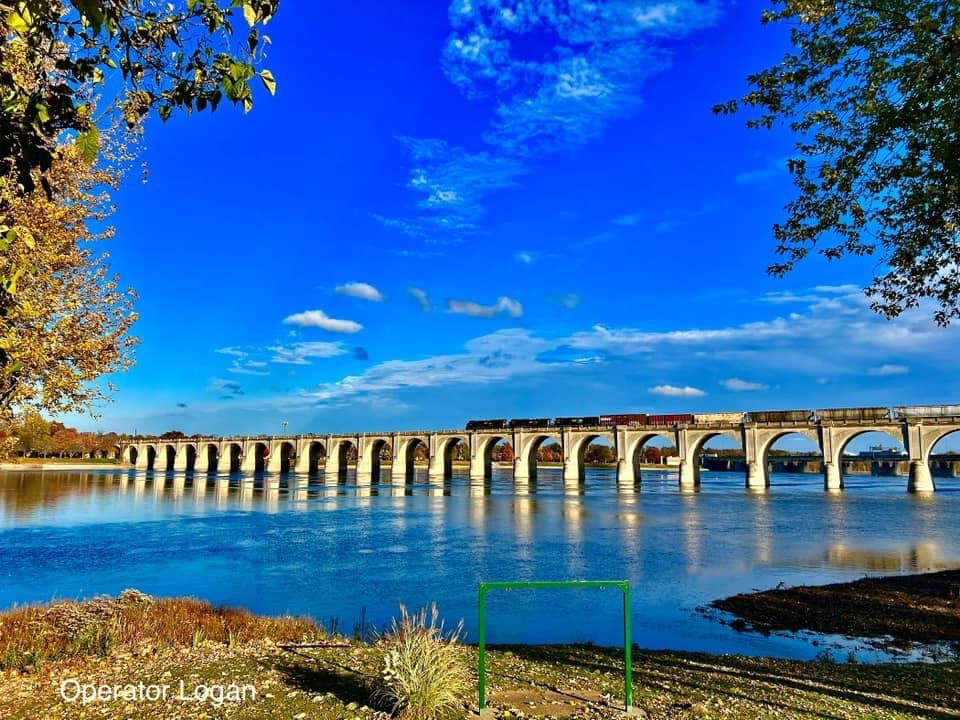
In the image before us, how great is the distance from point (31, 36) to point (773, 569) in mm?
29164

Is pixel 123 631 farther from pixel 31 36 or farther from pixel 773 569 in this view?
pixel 773 569

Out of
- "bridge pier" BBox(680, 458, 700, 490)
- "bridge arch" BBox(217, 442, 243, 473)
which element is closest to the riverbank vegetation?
"bridge pier" BBox(680, 458, 700, 490)

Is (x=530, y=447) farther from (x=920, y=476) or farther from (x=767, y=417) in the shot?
(x=920, y=476)

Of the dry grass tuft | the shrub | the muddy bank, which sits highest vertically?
the shrub

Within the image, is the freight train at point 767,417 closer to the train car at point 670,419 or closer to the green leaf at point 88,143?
the train car at point 670,419

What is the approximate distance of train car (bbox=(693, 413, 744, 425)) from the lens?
289 ft

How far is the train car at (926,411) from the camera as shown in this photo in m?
71.1

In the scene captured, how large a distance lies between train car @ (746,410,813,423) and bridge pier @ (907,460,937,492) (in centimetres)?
1199

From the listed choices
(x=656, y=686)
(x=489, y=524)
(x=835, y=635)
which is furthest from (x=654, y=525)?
(x=656, y=686)

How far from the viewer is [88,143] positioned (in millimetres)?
4379

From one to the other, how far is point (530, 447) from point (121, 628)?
3746 inches

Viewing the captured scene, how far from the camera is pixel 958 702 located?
8.75 m

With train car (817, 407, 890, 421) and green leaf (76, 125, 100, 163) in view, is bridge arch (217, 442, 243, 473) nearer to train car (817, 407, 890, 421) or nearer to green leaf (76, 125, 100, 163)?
train car (817, 407, 890, 421)

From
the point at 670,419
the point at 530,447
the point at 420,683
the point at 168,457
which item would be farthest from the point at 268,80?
the point at 168,457
